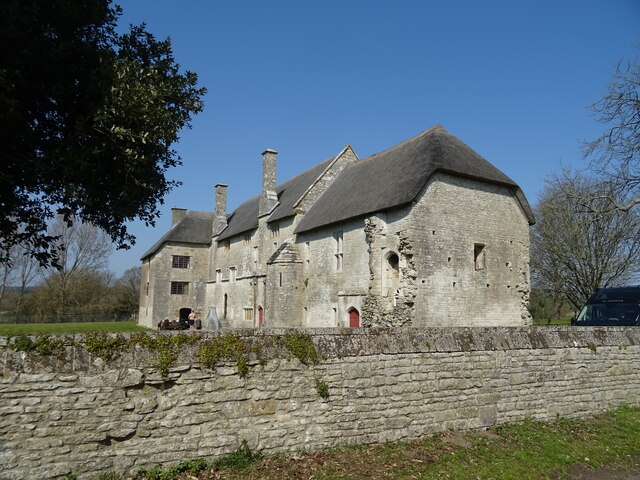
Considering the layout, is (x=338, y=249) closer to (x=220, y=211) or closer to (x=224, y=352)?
(x=224, y=352)

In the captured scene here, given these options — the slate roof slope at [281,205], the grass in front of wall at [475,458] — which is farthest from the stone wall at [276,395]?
the slate roof slope at [281,205]

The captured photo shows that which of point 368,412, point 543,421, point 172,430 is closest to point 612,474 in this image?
point 543,421

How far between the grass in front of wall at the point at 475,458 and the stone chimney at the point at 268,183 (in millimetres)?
25729

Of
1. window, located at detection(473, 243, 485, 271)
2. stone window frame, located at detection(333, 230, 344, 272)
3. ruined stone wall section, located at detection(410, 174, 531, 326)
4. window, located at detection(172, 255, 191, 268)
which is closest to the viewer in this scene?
ruined stone wall section, located at detection(410, 174, 531, 326)

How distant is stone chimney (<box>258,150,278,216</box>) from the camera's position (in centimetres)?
3234

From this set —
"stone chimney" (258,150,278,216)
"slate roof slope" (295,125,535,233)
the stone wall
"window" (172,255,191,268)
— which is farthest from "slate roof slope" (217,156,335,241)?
the stone wall

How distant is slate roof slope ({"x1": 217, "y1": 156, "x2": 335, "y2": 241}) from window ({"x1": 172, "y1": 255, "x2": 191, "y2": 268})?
381cm

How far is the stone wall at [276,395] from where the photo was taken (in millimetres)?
4984

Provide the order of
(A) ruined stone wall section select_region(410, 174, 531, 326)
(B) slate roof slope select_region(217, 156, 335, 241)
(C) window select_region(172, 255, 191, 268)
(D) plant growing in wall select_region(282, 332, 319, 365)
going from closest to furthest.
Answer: (D) plant growing in wall select_region(282, 332, 319, 365) → (A) ruined stone wall section select_region(410, 174, 531, 326) → (B) slate roof slope select_region(217, 156, 335, 241) → (C) window select_region(172, 255, 191, 268)

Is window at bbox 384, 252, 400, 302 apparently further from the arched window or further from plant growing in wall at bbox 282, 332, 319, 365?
plant growing in wall at bbox 282, 332, 319, 365

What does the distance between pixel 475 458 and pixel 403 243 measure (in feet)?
40.3

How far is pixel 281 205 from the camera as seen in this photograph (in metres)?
31.1

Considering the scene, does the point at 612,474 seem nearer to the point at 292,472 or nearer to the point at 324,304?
the point at 292,472

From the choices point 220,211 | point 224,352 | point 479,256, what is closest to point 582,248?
point 479,256
